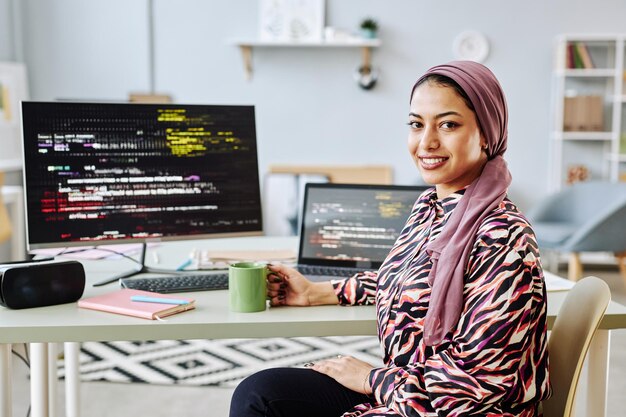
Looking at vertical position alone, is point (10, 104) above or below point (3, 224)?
above

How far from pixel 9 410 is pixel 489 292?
3.34 feet

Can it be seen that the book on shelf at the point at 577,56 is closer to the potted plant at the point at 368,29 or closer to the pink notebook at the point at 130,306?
the potted plant at the point at 368,29

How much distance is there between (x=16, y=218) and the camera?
428 cm

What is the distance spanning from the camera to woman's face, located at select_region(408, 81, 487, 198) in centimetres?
130

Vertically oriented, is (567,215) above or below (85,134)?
below

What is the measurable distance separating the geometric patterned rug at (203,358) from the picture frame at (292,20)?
8.25ft

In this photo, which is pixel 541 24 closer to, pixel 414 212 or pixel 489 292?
pixel 414 212

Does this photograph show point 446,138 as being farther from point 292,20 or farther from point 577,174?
point 577,174

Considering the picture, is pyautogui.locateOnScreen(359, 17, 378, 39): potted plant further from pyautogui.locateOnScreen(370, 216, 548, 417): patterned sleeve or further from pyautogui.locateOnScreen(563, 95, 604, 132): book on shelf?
pyautogui.locateOnScreen(370, 216, 548, 417): patterned sleeve

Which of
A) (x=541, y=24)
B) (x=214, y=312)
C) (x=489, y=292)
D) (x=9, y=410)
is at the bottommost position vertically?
(x=9, y=410)

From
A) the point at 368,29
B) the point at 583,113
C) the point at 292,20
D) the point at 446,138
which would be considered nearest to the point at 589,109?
the point at 583,113

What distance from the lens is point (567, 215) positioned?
487 cm

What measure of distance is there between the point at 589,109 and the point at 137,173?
4.06 metres

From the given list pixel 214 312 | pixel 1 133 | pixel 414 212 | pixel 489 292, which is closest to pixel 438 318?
pixel 489 292
